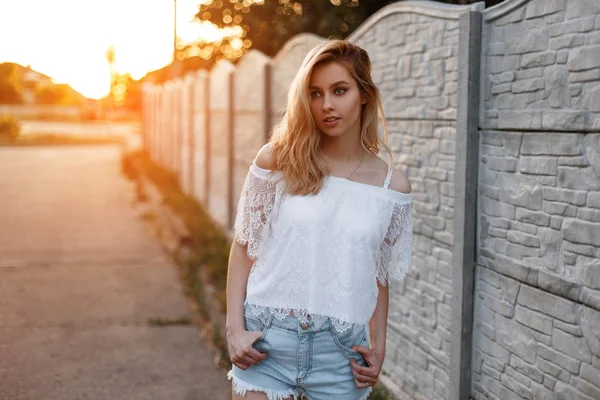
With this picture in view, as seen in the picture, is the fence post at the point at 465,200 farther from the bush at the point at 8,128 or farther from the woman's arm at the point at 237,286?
the bush at the point at 8,128

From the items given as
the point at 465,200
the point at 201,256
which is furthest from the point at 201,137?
the point at 465,200

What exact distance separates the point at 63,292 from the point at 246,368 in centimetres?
520

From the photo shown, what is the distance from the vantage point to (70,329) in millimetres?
6137

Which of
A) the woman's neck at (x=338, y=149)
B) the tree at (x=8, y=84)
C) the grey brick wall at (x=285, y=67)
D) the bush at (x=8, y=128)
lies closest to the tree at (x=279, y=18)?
the grey brick wall at (x=285, y=67)

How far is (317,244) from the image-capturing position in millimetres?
2490

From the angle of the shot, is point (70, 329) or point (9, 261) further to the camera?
Result: point (9, 261)

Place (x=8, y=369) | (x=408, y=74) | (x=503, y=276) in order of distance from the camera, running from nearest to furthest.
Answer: (x=503, y=276)
(x=408, y=74)
(x=8, y=369)

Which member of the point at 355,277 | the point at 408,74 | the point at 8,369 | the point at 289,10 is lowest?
the point at 8,369

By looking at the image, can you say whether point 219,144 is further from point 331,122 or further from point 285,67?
point 331,122

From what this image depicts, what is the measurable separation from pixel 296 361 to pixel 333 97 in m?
0.87

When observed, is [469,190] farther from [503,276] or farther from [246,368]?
[246,368]

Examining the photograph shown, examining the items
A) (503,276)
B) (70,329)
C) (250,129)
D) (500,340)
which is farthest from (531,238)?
(250,129)

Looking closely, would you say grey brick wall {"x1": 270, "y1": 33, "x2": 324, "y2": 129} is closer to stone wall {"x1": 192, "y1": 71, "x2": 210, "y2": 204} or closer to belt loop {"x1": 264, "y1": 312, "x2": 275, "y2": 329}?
belt loop {"x1": 264, "y1": 312, "x2": 275, "y2": 329}

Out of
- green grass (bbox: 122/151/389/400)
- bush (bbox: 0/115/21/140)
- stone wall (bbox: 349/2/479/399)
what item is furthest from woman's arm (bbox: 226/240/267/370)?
bush (bbox: 0/115/21/140)
